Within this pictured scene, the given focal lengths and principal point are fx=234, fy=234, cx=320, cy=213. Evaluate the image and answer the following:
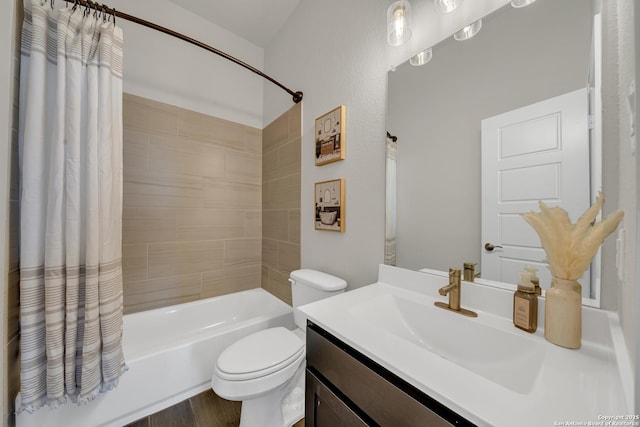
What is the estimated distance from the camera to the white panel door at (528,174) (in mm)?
723

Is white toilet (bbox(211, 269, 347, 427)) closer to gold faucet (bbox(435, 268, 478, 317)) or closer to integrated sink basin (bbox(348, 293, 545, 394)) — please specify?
integrated sink basin (bbox(348, 293, 545, 394))

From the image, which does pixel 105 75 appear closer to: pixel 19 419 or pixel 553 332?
pixel 19 419

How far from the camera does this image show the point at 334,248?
5.08 feet

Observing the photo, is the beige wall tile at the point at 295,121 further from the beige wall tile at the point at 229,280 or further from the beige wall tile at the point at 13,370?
the beige wall tile at the point at 13,370

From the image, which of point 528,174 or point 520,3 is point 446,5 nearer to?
point 520,3

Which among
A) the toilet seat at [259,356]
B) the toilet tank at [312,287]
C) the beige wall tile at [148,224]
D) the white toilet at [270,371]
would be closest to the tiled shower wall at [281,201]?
the toilet tank at [312,287]

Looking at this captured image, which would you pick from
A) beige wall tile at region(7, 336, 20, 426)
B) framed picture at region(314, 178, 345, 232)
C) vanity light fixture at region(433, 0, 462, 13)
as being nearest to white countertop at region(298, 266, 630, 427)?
framed picture at region(314, 178, 345, 232)

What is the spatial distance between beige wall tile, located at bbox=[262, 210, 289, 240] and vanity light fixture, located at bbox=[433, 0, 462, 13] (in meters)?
1.55

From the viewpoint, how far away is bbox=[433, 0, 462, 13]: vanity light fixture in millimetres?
960

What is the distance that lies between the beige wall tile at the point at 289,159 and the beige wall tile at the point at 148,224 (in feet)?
3.14

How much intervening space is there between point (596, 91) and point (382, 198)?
79 centimetres

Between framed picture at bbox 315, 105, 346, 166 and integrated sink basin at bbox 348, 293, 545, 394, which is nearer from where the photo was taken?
integrated sink basin at bbox 348, 293, 545, 394

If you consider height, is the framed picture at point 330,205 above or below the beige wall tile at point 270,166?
below

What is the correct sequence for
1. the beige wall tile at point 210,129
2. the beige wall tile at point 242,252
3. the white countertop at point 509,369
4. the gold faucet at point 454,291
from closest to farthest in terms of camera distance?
the white countertop at point 509,369, the gold faucet at point 454,291, the beige wall tile at point 210,129, the beige wall tile at point 242,252
